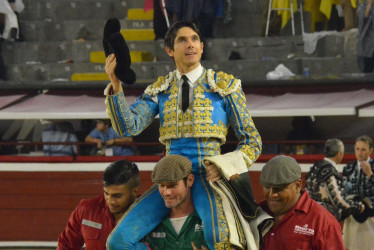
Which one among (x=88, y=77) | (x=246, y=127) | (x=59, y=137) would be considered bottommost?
(x=59, y=137)

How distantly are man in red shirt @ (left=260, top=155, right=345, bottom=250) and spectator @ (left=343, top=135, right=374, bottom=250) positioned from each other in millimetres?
4061

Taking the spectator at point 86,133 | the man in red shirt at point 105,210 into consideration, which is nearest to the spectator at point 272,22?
the spectator at point 86,133

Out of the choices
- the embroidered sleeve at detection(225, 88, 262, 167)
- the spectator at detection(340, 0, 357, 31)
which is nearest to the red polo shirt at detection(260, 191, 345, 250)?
the embroidered sleeve at detection(225, 88, 262, 167)

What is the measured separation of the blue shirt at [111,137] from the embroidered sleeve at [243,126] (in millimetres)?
6016

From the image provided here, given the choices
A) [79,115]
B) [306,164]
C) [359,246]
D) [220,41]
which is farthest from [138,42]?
[359,246]

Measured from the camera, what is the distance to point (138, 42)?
40.8 feet

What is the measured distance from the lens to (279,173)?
15.6ft

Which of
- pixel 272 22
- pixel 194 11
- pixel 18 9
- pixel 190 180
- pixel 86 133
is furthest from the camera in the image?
pixel 18 9

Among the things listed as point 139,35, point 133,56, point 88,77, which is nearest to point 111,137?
point 88,77

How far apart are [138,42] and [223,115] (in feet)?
25.5

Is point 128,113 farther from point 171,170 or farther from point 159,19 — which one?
point 159,19

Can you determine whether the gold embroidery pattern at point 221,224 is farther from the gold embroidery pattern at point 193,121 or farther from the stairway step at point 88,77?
the stairway step at point 88,77

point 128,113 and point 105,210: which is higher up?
point 128,113

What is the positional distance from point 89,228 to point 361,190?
13.3 ft
